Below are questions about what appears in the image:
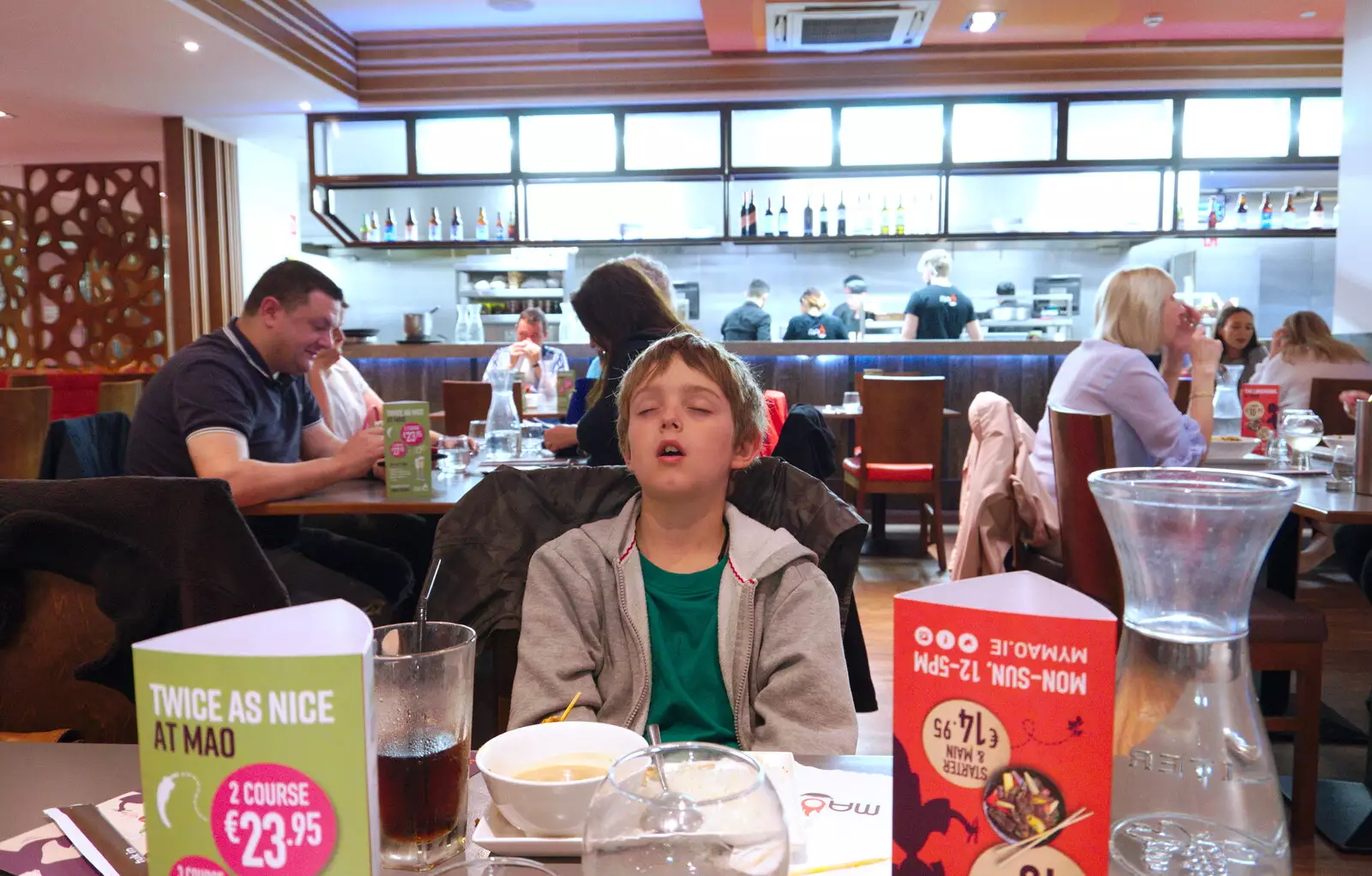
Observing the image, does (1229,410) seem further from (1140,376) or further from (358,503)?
(358,503)

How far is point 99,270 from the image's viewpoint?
29.2 ft

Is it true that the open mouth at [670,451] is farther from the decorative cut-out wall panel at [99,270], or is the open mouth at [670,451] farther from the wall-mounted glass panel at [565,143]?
the decorative cut-out wall panel at [99,270]

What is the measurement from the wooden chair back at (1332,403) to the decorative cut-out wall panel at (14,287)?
32.5 ft

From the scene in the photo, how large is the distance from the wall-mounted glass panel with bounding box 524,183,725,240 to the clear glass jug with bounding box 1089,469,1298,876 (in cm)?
756

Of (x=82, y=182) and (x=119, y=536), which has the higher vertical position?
(x=82, y=182)

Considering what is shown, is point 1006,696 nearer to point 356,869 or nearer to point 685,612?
point 356,869

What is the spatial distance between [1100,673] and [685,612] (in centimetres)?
93

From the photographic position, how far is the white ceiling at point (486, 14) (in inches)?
260

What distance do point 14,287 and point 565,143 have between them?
579 cm

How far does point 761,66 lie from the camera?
7.25 meters

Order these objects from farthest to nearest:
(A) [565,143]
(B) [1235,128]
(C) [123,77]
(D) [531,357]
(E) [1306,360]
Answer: (A) [565,143]
(B) [1235,128]
(C) [123,77]
(D) [531,357]
(E) [1306,360]

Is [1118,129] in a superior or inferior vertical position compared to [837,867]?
superior

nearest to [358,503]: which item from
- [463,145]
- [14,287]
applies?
[463,145]

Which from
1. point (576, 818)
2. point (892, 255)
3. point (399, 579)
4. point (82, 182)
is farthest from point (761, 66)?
point (576, 818)
